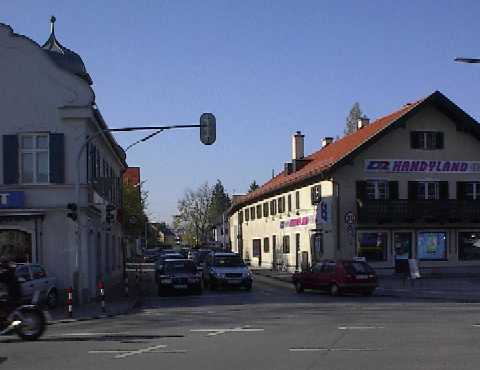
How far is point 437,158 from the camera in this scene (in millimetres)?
42875

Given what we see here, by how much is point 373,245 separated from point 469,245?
615 centimetres

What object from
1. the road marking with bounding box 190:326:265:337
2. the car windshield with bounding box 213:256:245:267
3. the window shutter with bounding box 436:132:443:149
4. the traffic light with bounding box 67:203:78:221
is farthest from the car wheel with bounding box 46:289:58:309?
the window shutter with bounding box 436:132:443:149

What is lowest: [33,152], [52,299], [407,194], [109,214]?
[52,299]

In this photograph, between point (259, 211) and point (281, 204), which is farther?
point (259, 211)

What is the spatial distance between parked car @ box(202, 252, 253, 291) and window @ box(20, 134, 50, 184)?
981cm

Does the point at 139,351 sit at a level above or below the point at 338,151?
below

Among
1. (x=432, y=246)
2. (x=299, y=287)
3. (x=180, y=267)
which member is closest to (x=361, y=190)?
(x=432, y=246)

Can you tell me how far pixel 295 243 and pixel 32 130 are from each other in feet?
81.1

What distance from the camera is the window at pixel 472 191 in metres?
43.1

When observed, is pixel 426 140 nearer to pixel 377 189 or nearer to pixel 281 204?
pixel 377 189

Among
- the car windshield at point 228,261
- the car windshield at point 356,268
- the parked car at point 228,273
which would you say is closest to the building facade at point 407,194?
the car windshield at point 228,261

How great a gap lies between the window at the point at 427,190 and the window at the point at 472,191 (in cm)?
190

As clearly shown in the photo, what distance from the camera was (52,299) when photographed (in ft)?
84.4

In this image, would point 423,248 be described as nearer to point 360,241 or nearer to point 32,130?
point 360,241
